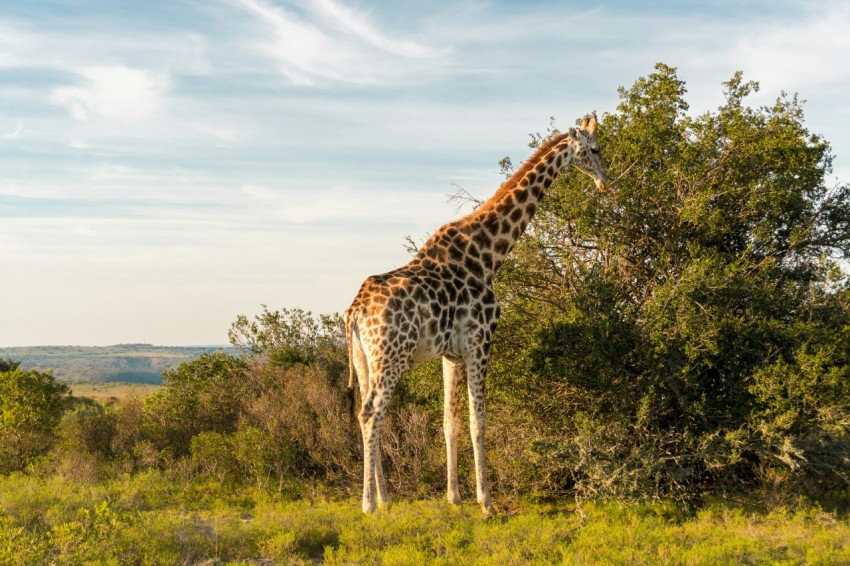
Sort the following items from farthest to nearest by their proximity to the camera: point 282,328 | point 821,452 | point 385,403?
point 282,328 < point 821,452 < point 385,403

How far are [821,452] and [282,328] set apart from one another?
36.0ft

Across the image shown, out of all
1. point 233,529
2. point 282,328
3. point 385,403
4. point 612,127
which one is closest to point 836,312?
point 612,127

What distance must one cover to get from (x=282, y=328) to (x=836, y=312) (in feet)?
36.2

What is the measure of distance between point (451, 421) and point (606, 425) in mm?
2179

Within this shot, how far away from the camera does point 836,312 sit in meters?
9.58

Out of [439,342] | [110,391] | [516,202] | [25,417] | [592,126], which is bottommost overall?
[110,391]

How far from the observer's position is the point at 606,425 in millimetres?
9406

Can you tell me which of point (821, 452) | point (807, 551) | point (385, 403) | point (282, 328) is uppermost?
point (282, 328)

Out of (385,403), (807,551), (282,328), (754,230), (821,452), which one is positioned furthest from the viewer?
(282,328)

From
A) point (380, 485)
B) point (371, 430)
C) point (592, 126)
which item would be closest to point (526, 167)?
point (592, 126)

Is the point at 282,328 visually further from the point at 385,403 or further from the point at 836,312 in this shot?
A: the point at 836,312

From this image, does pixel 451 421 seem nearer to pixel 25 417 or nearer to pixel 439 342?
pixel 439 342

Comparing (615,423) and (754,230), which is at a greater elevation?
(754,230)

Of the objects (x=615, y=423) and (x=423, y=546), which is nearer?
(x=423, y=546)
